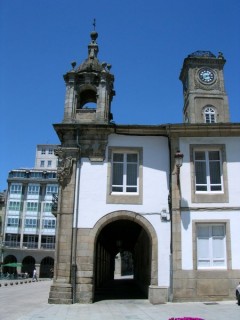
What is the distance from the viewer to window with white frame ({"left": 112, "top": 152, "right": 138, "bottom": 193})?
1723 centimetres

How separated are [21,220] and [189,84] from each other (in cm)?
4290

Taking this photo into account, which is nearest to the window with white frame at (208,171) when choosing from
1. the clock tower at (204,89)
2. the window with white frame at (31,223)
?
the clock tower at (204,89)

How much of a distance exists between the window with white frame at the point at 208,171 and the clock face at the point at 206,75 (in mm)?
38663

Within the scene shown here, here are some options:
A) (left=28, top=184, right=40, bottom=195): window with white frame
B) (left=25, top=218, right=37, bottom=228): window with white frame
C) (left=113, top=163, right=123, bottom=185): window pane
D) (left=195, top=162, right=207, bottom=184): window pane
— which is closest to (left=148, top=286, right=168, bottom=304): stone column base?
(left=113, top=163, right=123, bottom=185): window pane

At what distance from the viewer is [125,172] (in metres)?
17.4

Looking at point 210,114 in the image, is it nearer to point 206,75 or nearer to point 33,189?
point 206,75

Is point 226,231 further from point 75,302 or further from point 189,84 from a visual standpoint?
point 189,84

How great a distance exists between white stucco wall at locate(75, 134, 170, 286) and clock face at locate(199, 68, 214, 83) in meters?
39.0

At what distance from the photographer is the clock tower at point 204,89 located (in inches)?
2036

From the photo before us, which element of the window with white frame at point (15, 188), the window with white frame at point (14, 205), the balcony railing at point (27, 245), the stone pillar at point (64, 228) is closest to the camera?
the stone pillar at point (64, 228)

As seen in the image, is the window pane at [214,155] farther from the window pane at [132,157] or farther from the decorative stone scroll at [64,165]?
the decorative stone scroll at [64,165]

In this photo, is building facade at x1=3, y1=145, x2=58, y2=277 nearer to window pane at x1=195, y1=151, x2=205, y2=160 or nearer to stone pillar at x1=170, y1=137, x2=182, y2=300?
window pane at x1=195, y1=151, x2=205, y2=160

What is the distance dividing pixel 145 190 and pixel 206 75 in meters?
41.2

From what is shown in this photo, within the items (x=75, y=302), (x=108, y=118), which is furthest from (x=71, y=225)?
(x=108, y=118)
